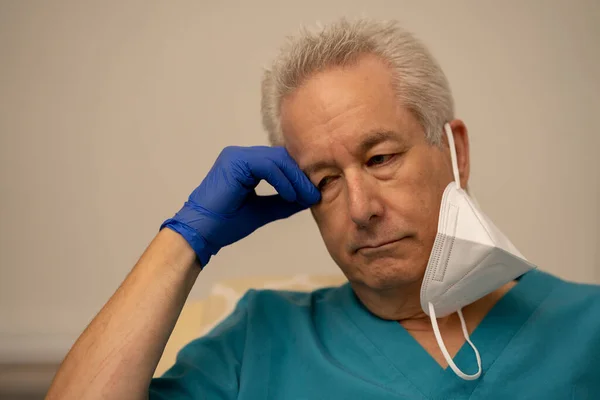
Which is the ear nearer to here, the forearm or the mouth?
the mouth

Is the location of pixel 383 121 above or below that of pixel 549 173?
above

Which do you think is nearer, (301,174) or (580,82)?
(301,174)

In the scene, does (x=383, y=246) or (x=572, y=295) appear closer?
(x=383, y=246)

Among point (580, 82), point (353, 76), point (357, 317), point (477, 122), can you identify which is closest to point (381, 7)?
point (477, 122)

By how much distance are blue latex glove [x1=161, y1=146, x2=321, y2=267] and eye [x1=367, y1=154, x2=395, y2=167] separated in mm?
158

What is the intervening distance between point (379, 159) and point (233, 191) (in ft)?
1.11

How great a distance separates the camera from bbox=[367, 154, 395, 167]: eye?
1.10m

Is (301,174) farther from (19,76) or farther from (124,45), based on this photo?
(19,76)

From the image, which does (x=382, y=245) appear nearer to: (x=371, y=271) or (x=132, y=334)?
(x=371, y=271)

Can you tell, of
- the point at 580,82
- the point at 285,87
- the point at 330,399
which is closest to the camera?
the point at 330,399

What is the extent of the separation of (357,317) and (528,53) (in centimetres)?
116

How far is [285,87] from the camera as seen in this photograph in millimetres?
1202

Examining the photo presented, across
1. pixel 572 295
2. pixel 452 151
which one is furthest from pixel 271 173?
pixel 572 295

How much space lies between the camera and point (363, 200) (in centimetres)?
106
